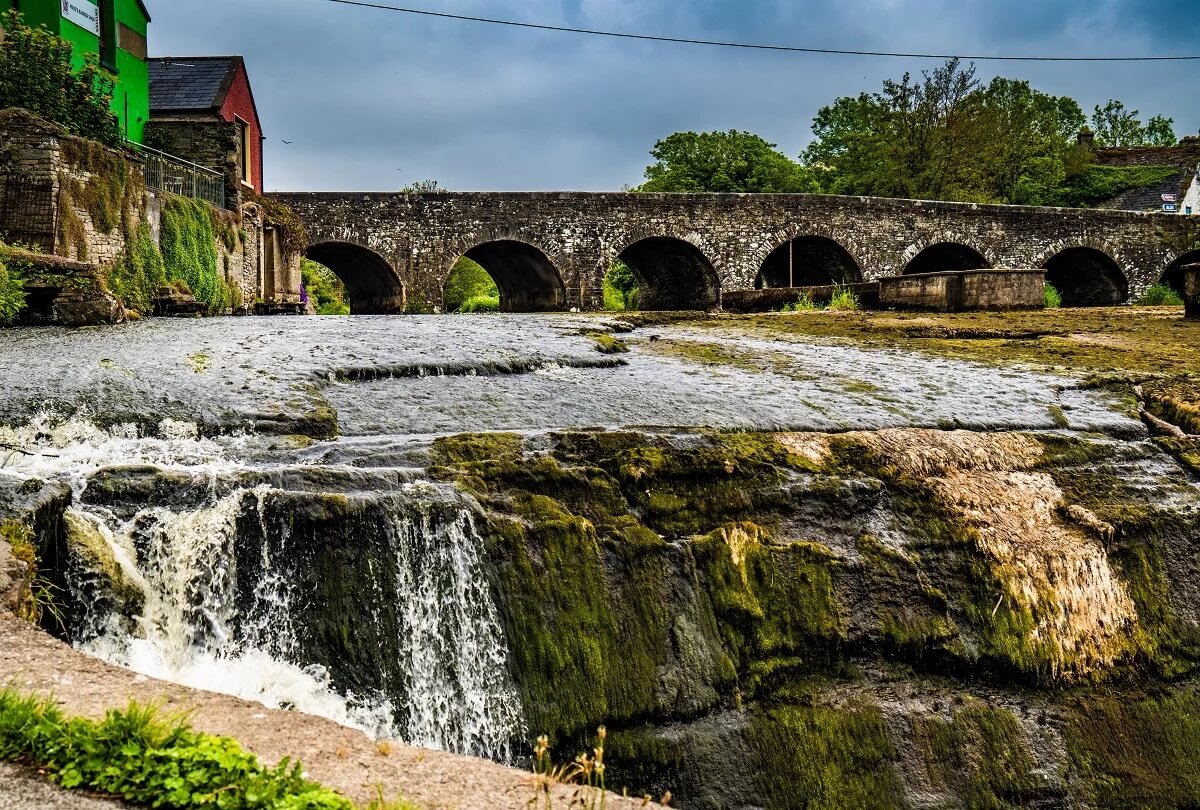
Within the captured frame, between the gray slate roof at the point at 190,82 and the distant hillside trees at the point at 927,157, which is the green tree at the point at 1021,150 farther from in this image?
the gray slate roof at the point at 190,82

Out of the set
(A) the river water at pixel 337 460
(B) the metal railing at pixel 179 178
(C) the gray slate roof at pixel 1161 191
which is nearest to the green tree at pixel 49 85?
A: (B) the metal railing at pixel 179 178

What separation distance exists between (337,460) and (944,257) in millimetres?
26274

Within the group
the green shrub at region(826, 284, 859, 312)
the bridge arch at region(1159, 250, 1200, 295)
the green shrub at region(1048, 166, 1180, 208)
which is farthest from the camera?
the green shrub at region(1048, 166, 1180, 208)

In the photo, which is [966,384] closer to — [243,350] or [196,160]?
[243,350]

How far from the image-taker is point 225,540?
4316 millimetres

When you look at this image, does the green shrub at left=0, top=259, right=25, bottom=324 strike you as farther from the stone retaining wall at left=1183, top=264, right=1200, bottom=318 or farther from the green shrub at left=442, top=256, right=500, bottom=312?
the green shrub at left=442, top=256, right=500, bottom=312

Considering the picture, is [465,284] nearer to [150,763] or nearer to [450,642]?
[450,642]

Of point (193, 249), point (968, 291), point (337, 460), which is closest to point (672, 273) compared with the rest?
point (968, 291)

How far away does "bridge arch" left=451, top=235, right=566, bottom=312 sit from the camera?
77.7 ft

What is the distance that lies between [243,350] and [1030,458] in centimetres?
588

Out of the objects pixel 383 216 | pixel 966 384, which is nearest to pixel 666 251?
pixel 383 216

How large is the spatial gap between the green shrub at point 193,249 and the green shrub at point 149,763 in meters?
12.4

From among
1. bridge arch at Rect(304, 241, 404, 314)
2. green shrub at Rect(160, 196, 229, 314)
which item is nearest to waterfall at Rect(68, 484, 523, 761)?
green shrub at Rect(160, 196, 229, 314)

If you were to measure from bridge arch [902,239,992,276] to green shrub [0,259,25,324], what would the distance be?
2129 centimetres
